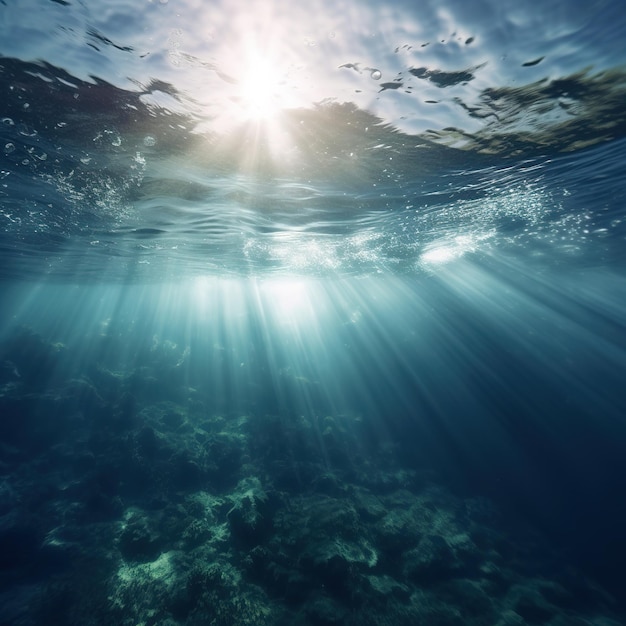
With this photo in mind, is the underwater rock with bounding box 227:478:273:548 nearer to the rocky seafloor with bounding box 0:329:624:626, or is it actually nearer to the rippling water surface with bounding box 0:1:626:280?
the rocky seafloor with bounding box 0:329:624:626

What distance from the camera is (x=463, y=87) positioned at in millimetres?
6871

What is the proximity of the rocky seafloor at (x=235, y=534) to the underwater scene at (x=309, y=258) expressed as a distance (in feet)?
0.32

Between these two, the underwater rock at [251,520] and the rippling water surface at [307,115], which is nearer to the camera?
the rippling water surface at [307,115]

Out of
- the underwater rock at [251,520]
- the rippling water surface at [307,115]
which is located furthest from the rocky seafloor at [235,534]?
the rippling water surface at [307,115]

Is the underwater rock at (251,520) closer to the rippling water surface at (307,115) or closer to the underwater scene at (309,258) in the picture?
the underwater scene at (309,258)

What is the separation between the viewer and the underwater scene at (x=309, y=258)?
5.80m

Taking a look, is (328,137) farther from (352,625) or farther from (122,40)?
(352,625)

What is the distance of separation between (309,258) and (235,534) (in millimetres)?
19786

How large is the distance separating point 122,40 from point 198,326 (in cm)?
3886

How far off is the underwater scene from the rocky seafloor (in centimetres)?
10

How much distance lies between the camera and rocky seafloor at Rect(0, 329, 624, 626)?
901cm

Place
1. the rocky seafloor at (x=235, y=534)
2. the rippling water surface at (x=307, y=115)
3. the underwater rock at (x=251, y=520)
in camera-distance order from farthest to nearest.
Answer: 1. the underwater rock at (x=251, y=520)
2. the rocky seafloor at (x=235, y=534)
3. the rippling water surface at (x=307, y=115)

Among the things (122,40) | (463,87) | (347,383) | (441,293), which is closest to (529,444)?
(347,383)

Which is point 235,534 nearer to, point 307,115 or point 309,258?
point 307,115
